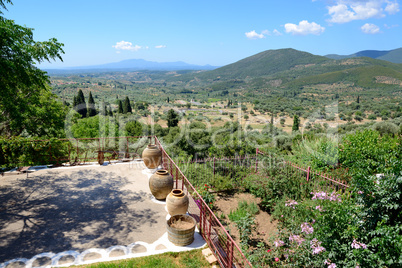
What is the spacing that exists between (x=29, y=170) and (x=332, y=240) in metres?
10.4

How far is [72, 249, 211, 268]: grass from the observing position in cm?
466

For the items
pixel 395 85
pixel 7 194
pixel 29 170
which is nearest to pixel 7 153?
pixel 29 170

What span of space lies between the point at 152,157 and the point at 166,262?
17.4 feet

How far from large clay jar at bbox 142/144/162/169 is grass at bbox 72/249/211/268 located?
5.05 meters

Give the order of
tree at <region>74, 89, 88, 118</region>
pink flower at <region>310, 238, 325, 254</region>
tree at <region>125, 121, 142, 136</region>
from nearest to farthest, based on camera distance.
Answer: pink flower at <region>310, 238, 325, 254</region>, tree at <region>125, 121, 142, 136</region>, tree at <region>74, 89, 88, 118</region>

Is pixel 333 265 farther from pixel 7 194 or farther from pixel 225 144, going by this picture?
pixel 225 144

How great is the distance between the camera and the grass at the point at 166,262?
4.66m

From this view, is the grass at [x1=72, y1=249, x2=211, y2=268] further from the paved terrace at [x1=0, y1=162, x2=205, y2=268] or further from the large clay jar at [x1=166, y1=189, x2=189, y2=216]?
the large clay jar at [x1=166, y1=189, x2=189, y2=216]

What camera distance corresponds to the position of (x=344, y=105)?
194ft

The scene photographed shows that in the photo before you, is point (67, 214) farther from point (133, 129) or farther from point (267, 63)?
point (267, 63)

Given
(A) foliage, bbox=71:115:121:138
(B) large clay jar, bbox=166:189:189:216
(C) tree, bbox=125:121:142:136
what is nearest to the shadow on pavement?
(B) large clay jar, bbox=166:189:189:216

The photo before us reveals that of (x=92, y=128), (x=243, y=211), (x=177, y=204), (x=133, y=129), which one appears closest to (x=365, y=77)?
(x=133, y=129)

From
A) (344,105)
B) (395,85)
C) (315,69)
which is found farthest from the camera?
(315,69)

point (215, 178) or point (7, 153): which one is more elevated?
point (7, 153)
